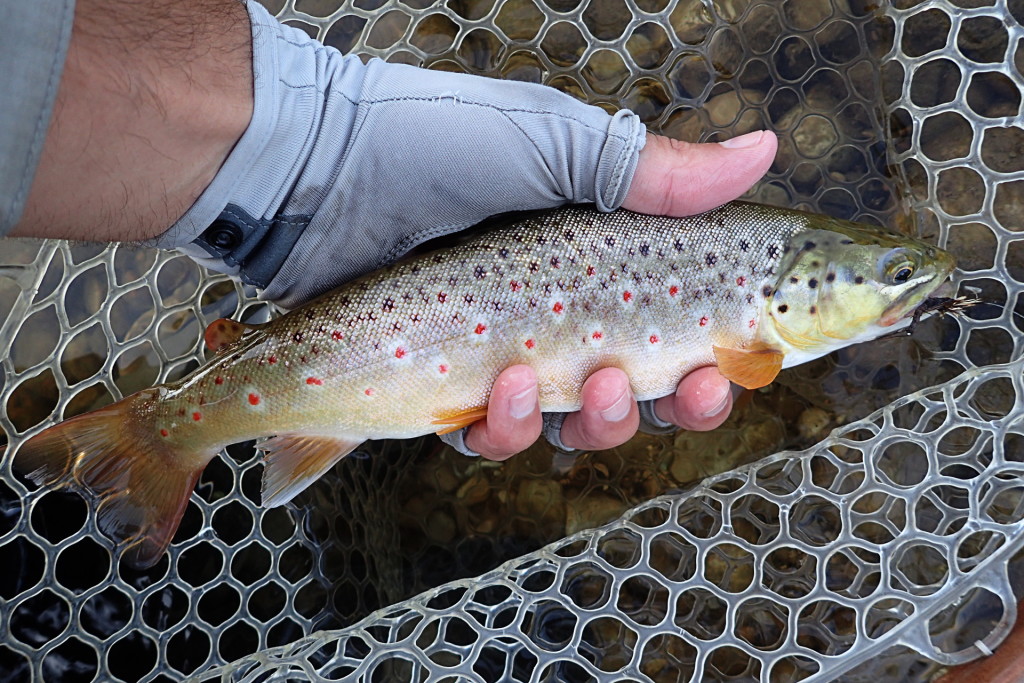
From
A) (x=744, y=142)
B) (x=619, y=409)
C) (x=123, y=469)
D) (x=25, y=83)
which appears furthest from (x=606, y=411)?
(x=25, y=83)

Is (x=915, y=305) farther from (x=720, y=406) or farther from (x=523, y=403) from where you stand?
(x=523, y=403)

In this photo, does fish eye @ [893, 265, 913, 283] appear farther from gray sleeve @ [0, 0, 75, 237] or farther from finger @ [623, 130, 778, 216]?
gray sleeve @ [0, 0, 75, 237]

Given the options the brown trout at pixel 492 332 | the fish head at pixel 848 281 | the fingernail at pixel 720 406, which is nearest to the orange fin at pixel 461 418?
the brown trout at pixel 492 332

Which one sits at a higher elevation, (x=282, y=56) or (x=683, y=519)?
(x=282, y=56)

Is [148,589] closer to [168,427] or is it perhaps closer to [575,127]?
[168,427]

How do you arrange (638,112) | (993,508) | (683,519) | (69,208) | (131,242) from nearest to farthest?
(69,208)
(131,242)
(993,508)
(683,519)
(638,112)

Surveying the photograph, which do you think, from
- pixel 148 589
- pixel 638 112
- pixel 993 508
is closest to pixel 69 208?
pixel 148 589
